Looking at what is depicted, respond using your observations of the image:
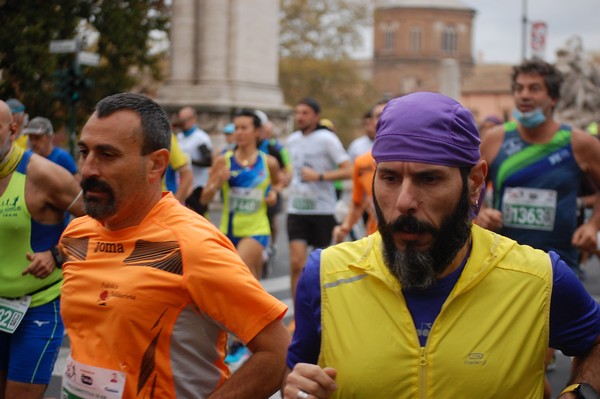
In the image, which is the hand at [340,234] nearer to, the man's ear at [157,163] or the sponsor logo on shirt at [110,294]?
the man's ear at [157,163]

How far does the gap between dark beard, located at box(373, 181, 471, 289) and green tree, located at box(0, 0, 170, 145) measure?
8.73 meters

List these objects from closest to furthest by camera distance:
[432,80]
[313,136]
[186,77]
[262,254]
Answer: [262,254], [313,136], [186,77], [432,80]

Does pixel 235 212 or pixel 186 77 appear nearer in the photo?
pixel 235 212

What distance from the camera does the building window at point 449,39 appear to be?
429 ft

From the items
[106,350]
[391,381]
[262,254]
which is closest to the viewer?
[391,381]

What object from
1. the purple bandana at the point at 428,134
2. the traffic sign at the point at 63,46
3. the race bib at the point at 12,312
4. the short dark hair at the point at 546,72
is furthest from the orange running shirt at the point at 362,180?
the purple bandana at the point at 428,134

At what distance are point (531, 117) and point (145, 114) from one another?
3.49 meters

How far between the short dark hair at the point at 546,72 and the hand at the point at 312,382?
14.5 feet

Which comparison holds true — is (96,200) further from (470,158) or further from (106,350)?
(470,158)

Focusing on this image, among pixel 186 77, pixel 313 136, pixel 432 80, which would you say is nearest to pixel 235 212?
pixel 313 136

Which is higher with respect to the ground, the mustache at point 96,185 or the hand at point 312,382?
the mustache at point 96,185

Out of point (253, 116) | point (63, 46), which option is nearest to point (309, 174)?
point (253, 116)

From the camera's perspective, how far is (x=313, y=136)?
1134cm

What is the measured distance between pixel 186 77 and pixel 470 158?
24109 millimetres
